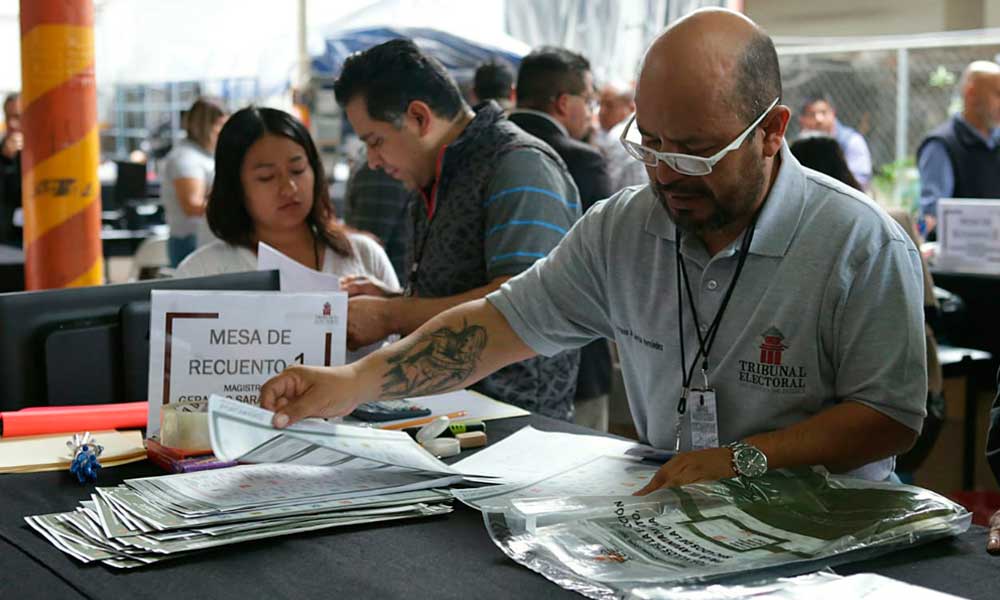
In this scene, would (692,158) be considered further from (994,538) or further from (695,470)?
(994,538)

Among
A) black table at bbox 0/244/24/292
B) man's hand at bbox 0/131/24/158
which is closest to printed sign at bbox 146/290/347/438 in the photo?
black table at bbox 0/244/24/292

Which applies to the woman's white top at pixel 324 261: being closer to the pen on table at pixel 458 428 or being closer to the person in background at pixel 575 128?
the person in background at pixel 575 128

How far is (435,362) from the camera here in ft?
6.83

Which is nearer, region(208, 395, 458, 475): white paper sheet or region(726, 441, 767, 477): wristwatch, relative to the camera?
region(208, 395, 458, 475): white paper sheet

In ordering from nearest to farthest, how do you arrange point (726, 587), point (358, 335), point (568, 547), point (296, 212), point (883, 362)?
1. point (726, 587)
2. point (568, 547)
3. point (883, 362)
4. point (358, 335)
5. point (296, 212)

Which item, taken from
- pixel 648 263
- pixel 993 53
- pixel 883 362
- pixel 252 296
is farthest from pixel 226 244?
pixel 993 53

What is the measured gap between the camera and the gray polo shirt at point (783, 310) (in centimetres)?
177

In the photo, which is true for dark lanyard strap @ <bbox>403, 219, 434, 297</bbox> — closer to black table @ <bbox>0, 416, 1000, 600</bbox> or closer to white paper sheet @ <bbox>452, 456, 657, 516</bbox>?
white paper sheet @ <bbox>452, 456, 657, 516</bbox>

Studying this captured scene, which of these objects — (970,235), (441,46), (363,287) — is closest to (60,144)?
(363,287)

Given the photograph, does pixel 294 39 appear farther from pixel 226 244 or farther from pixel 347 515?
pixel 347 515

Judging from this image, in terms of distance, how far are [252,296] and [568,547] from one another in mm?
853

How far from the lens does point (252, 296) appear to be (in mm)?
2043

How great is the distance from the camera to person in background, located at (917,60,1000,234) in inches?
272

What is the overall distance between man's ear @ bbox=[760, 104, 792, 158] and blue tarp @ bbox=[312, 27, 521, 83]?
→ 18.3ft
